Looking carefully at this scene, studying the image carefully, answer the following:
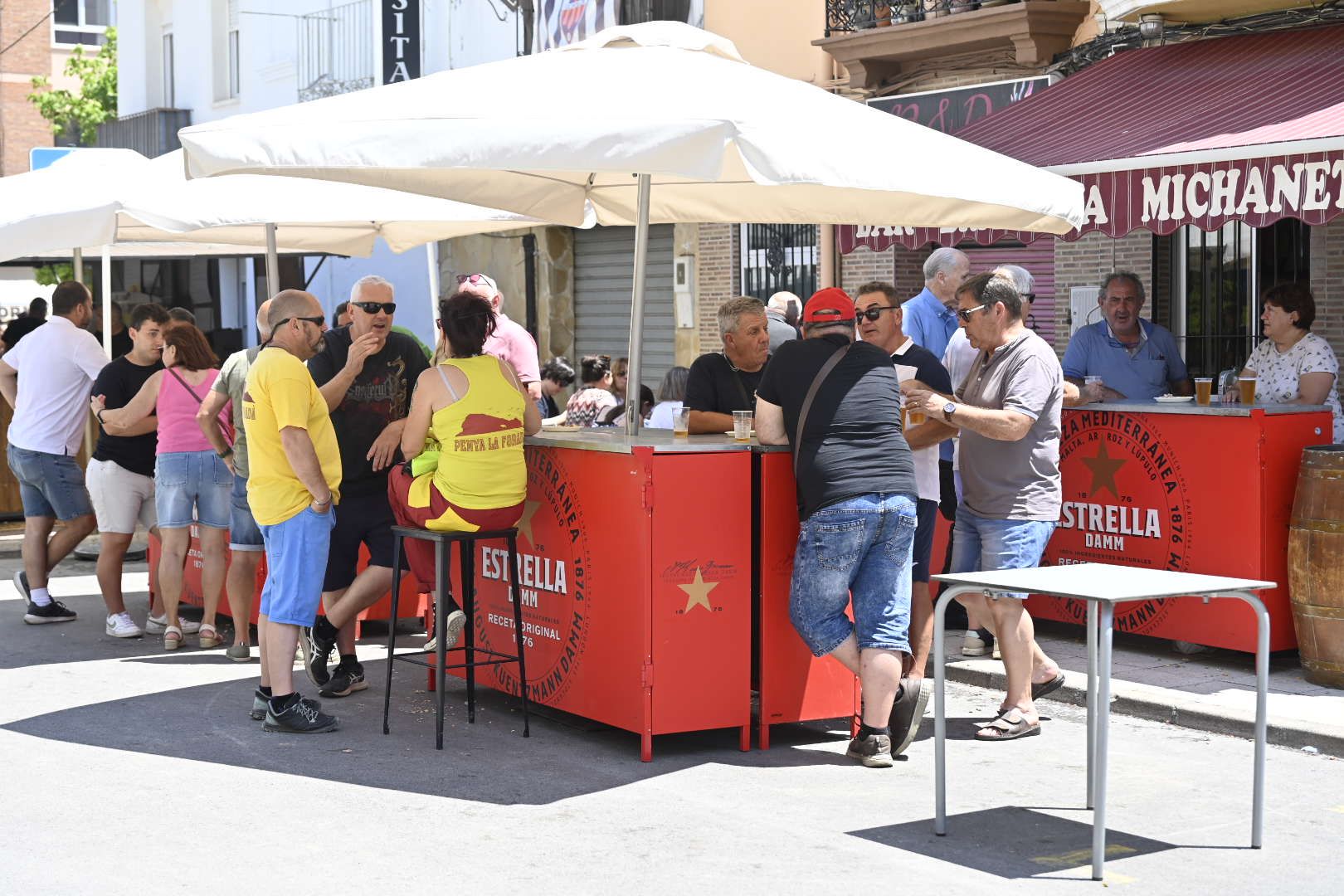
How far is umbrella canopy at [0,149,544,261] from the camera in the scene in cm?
989

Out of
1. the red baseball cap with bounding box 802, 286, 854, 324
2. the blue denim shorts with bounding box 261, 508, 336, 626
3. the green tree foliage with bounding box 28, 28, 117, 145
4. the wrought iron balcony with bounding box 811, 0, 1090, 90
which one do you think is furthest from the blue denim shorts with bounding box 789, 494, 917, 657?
the green tree foliage with bounding box 28, 28, 117, 145

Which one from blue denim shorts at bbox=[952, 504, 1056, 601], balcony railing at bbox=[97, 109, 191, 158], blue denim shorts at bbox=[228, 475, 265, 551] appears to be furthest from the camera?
balcony railing at bbox=[97, 109, 191, 158]

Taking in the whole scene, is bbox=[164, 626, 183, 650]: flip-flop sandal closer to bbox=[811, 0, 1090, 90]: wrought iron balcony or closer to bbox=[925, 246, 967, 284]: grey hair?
bbox=[925, 246, 967, 284]: grey hair

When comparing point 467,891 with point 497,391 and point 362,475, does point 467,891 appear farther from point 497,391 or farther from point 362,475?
point 362,475

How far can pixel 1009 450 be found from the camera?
24.9 ft

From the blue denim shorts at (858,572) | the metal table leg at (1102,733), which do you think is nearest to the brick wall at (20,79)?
the blue denim shorts at (858,572)

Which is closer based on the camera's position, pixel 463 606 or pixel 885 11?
pixel 463 606

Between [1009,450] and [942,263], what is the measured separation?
2.73 metres

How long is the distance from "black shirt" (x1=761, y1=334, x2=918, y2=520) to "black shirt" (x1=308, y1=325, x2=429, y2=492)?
2.36m

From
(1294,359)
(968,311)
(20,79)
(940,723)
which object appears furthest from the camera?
(20,79)

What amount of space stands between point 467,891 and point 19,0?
4658cm

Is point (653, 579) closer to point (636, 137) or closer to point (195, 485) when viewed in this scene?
point (636, 137)

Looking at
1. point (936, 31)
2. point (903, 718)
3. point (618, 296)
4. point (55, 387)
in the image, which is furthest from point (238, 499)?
point (618, 296)

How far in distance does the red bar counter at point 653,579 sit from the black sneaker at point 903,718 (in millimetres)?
623
